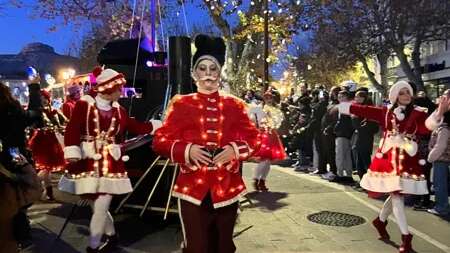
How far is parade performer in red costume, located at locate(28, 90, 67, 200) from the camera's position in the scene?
9016mm

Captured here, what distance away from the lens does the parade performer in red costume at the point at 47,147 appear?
9.02 metres

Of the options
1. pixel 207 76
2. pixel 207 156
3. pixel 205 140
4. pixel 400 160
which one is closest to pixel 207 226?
pixel 207 156

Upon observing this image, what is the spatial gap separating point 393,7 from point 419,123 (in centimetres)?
2469

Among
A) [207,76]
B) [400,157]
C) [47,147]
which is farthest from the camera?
[47,147]

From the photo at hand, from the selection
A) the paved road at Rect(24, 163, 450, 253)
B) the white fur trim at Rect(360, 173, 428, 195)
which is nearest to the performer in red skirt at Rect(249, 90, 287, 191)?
the paved road at Rect(24, 163, 450, 253)

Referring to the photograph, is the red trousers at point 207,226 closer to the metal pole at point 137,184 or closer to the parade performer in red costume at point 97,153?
the parade performer in red costume at point 97,153

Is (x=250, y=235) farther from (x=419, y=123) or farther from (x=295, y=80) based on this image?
(x=295, y=80)

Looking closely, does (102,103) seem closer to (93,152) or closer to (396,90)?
(93,152)

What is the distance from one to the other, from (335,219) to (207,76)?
13.4ft

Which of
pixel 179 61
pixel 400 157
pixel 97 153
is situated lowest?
pixel 400 157

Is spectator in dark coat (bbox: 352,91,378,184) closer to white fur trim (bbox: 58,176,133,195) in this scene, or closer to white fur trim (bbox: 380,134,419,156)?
white fur trim (bbox: 380,134,419,156)

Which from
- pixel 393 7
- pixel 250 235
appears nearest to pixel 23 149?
pixel 250 235

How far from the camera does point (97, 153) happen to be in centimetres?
608

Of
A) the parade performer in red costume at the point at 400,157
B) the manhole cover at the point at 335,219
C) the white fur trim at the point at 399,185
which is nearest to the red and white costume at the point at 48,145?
the manhole cover at the point at 335,219
